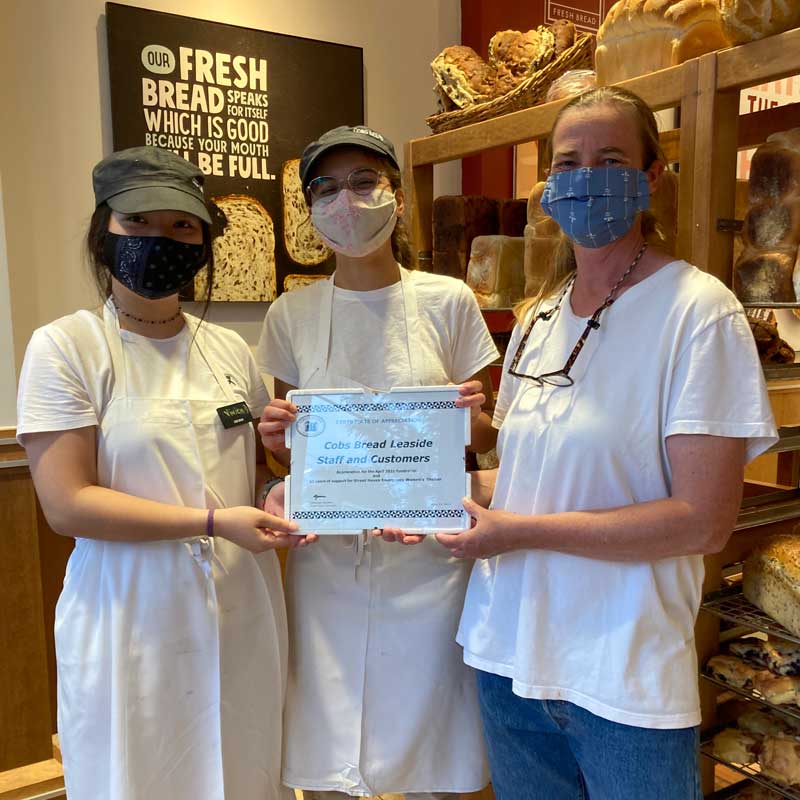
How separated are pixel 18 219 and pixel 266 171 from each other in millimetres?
904

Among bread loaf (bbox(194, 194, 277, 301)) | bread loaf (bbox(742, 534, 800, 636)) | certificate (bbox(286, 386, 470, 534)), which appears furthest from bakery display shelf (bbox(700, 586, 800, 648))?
bread loaf (bbox(194, 194, 277, 301))

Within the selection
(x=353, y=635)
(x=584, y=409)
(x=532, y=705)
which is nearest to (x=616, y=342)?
(x=584, y=409)

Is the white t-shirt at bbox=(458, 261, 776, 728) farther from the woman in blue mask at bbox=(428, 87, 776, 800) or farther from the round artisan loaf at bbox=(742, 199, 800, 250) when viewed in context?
the round artisan loaf at bbox=(742, 199, 800, 250)

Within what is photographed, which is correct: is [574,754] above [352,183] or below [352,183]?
below

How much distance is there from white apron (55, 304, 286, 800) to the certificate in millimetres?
184

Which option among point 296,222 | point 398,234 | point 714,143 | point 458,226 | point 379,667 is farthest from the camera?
point 296,222

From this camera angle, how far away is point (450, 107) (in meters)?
2.18

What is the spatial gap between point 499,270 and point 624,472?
3.30 ft

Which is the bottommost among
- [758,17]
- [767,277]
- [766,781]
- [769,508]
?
[766,781]

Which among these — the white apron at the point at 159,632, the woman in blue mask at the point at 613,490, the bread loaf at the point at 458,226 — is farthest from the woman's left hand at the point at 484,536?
the bread loaf at the point at 458,226

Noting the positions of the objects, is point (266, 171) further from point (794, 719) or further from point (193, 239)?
point (794, 719)

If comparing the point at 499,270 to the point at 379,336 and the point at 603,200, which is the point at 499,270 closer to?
the point at 379,336

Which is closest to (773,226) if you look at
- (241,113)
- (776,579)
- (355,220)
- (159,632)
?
(776,579)

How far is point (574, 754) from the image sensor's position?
128 cm
